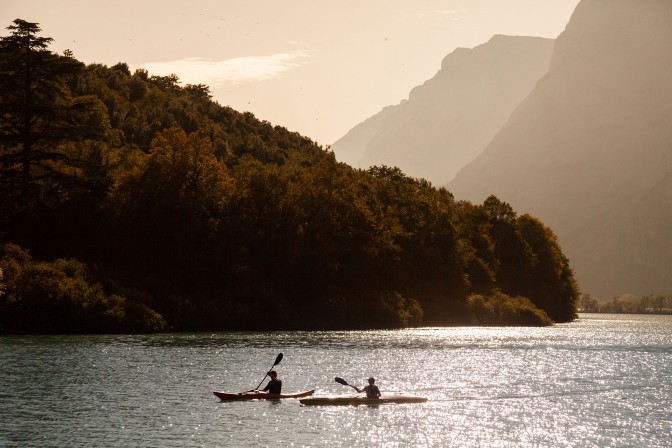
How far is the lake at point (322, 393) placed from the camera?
141ft

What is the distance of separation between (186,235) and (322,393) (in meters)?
60.0

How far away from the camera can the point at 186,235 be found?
11388 cm

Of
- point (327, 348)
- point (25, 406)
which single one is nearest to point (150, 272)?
point (327, 348)

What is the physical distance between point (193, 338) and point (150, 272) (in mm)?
20362

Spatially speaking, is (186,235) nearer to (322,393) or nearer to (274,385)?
(322,393)

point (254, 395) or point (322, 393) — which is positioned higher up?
point (254, 395)

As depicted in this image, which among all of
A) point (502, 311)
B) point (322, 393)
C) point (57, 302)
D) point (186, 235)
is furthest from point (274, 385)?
point (502, 311)

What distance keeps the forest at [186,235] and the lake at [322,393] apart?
11.0 meters

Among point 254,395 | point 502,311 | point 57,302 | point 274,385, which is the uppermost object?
point 57,302

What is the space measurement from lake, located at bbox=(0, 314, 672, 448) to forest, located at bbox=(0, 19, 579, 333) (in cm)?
1101

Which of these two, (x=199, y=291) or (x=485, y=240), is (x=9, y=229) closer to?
(x=199, y=291)

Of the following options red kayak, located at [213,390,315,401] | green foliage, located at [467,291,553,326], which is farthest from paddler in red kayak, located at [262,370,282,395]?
green foliage, located at [467,291,553,326]

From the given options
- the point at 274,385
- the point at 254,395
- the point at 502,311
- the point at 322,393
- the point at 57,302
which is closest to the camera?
the point at 254,395

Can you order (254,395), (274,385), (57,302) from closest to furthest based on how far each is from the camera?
(254,395) < (274,385) < (57,302)
